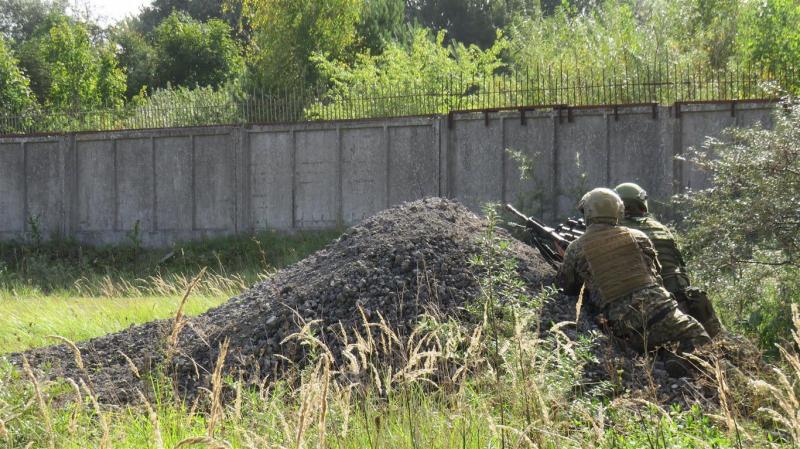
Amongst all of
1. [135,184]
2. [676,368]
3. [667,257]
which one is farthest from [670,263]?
[135,184]

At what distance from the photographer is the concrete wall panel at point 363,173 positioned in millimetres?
16469

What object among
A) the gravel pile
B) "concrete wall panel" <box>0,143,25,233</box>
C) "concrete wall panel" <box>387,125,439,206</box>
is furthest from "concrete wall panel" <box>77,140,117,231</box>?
the gravel pile

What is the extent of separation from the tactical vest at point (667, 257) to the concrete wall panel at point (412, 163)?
7.72 metres

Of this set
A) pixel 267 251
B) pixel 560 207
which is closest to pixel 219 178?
pixel 267 251

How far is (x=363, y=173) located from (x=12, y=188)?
778cm

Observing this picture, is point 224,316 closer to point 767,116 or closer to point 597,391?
point 597,391

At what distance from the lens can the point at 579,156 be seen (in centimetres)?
1498

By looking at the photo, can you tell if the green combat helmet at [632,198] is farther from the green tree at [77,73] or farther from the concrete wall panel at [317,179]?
the green tree at [77,73]

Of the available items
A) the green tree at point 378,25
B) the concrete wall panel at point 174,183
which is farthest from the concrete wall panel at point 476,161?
the green tree at point 378,25

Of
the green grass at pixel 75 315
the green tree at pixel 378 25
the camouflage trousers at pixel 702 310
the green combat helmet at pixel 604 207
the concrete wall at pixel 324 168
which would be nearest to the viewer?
the green combat helmet at pixel 604 207

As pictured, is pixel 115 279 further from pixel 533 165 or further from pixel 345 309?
pixel 345 309

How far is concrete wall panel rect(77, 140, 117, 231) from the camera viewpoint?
61.6ft

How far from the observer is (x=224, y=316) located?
8531 mm

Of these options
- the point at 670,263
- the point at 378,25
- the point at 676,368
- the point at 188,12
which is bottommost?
the point at 676,368
